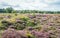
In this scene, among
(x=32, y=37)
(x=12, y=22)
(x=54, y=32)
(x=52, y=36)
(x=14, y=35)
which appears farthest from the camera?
(x=12, y=22)

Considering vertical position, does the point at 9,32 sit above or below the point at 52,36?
above

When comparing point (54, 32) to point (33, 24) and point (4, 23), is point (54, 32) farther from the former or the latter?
point (4, 23)

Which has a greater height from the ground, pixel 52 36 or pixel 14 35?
pixel 14 35

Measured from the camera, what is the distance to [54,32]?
91.7 feet

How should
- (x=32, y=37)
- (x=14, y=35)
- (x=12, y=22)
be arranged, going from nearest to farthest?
(x=14, y=35) < (x=32, y=37) < (x=12, y=22)

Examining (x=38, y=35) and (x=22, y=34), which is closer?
(x=22, y=34)

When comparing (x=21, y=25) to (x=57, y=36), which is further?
(x=21, y=25)

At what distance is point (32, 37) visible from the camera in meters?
23.4

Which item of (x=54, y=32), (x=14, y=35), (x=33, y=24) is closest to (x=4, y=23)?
(x=33, y=24)

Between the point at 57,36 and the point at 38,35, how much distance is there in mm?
3082

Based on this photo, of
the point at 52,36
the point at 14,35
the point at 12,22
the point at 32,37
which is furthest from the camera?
the point at 12,22

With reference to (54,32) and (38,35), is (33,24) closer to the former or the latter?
(54,32)

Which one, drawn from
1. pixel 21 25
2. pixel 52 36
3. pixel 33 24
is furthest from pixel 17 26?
pixel 52 36

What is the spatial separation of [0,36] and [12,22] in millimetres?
10529
